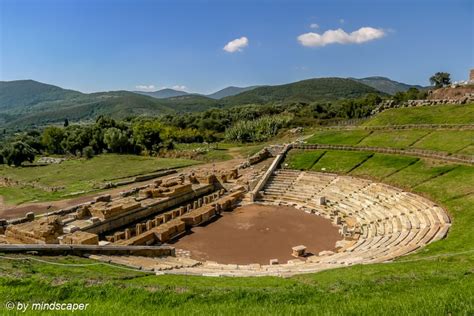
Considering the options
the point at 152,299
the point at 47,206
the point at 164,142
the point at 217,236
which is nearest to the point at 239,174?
the point at 217,236

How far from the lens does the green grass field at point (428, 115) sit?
52.8 m

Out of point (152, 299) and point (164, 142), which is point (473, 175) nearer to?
point (152, 299)

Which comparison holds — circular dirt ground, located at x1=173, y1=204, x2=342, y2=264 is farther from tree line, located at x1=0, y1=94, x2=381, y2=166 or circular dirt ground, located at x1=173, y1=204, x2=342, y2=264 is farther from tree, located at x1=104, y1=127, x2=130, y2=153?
tree, located at x1=104, y1=127, x2=130, y2=153

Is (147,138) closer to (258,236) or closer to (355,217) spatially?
(258,236)

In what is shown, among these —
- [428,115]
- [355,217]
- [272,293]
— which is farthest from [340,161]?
[272,293]

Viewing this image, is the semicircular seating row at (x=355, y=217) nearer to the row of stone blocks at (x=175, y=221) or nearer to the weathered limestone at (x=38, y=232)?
the row of stone blocks at (x=175, y=221)

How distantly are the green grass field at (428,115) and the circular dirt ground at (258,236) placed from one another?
105ft

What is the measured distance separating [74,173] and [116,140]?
74.8 feet

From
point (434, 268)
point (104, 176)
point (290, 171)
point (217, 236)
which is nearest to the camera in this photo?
point (434, 268)

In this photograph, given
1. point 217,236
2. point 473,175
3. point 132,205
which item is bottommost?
point 217,236

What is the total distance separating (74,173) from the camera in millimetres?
53906

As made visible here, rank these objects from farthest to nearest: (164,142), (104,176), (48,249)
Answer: (164,142) < (104,176) < (48,249)

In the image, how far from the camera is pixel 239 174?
146 ft

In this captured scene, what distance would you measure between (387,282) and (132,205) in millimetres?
22513
